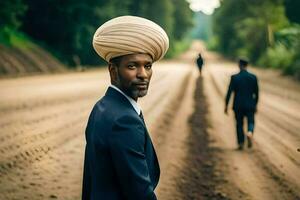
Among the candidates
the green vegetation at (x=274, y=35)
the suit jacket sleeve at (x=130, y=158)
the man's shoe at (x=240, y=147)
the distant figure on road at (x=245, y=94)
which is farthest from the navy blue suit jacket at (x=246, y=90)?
the green vegetation at (x=274, y=35)

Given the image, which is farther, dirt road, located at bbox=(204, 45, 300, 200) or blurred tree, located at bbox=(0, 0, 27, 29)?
blurred tree, located at bbox=(0, 0, 27, 29)

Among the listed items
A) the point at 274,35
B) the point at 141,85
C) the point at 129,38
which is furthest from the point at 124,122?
the point at 274,35

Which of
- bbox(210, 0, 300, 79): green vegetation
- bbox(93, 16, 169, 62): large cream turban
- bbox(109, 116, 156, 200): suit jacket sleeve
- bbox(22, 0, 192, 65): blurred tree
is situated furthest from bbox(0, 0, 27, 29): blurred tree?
bbox(109, 116, 156, 200): suit jacket sleeve

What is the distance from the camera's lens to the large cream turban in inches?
86.0

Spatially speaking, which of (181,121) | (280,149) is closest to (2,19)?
(181,121)

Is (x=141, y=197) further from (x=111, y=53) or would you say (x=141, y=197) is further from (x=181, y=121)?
(x=181, y=121)

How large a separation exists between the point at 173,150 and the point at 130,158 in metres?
7.48

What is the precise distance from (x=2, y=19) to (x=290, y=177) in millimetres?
23224

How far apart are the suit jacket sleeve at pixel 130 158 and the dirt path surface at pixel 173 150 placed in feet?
14.8

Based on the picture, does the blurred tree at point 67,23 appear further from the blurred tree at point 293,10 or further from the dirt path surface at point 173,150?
the dirt path surface at point 173,150

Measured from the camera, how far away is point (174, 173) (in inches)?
305

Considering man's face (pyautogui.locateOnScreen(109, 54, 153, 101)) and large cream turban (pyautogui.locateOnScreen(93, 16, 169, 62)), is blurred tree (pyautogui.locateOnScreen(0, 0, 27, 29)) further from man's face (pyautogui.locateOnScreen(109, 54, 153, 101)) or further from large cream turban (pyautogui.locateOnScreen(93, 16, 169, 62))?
man's face (pyautogui.locateOnScreen(109, 54, 153, 101))

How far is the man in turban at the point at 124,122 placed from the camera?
2010 mm

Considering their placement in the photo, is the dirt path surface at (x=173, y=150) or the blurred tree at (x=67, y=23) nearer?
the dirt path surface at (x=173, y=150)
